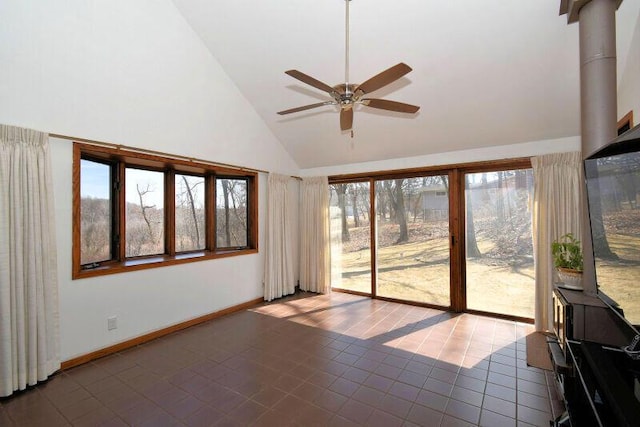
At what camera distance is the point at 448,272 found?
13.8 feet

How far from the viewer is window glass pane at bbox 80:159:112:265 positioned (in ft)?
9.88

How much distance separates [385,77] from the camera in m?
1.88

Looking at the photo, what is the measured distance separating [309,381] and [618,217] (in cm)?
233

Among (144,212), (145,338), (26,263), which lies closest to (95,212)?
(144,212)

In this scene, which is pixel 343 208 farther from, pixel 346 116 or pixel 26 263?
pixel 26 263

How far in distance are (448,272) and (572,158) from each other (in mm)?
1965

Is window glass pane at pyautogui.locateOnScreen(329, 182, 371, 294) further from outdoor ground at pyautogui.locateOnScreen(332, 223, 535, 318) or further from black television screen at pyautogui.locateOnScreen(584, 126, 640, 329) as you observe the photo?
black television screen at pyautogui.locateOnScreen(584, 126, 640, 329)

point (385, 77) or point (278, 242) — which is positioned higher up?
point (385, 77)

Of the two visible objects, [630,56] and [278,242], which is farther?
[278,242]

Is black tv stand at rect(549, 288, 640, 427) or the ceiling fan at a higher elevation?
the ceiling fan

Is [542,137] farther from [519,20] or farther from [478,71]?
[519,20]

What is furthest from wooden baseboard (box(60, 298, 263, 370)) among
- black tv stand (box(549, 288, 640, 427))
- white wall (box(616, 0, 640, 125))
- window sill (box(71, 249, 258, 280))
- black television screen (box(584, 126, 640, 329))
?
white wall (box(616, 0, 640, 125))

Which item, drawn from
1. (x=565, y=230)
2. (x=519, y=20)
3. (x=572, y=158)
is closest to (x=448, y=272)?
(x=565, y=230)

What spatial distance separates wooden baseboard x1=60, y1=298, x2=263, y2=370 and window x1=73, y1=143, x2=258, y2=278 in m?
0.75
